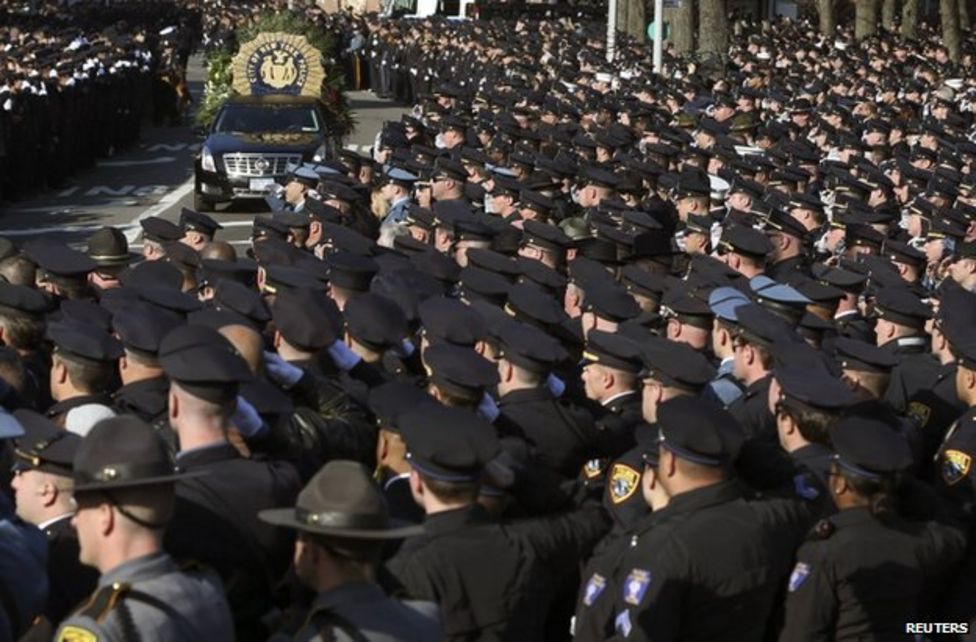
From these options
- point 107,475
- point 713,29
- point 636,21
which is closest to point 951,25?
point 636,21

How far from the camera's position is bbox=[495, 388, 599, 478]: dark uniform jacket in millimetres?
7559

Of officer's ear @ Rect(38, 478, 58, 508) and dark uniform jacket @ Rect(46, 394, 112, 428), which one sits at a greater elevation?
officer's ear @ Rect(38, 478, 58, 508)

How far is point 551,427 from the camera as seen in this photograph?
7.61 metres

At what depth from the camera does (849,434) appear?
680 centimetres

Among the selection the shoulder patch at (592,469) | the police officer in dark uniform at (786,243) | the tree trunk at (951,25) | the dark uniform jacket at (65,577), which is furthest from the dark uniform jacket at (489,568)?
the tree trunk at (951,25)

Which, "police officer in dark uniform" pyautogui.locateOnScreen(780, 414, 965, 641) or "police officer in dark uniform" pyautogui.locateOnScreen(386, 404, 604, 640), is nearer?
"police officer in dark uniform" pyautogui.locateOnScreen(386, 404, 604, 640)

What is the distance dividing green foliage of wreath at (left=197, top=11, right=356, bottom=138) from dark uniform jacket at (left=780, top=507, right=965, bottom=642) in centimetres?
2298

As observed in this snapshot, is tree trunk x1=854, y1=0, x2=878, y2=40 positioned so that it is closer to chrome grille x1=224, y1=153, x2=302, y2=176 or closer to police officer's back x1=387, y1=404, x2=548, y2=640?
chrome grille x1=224, y1=153, x2=302, y2=176

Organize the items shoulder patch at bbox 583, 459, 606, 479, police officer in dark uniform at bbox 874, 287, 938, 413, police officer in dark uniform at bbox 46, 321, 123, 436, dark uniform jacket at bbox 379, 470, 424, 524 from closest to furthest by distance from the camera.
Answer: dark uniform jacket at bbox 379, 470, 424, 524 → police officer in dark uniform at bbox 46, 321, 123, 436 → shoulder patch at bbox 583, 459, 606, 479 → police officer in dark uniform at bbox 874, 287, 938, 413

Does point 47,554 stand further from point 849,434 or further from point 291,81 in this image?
point 291,81

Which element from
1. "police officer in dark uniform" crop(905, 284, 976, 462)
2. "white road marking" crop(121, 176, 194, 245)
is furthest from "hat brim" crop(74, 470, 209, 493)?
"white road marking" crop(121, 176, 194, 245)

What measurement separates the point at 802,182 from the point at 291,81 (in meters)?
15.4

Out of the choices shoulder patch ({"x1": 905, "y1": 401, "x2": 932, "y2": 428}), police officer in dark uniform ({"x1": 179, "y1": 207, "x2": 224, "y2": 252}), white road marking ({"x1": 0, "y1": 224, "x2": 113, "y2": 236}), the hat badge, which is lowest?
white road marking ({"x1": 0, "y1": 224, "x2": 113, "y2": 236})

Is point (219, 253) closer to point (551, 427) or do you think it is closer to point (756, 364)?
point (756, 364)
